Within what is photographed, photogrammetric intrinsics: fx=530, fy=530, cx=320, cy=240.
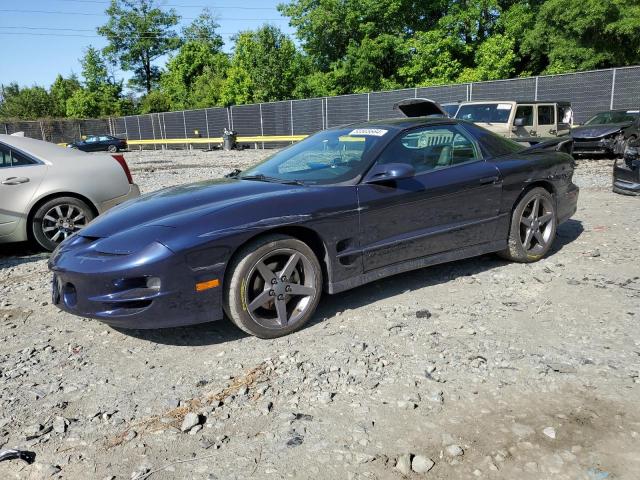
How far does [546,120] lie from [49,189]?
11.3 meters

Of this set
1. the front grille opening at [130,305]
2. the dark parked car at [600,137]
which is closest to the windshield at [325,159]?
the front grille opening at [130,305]

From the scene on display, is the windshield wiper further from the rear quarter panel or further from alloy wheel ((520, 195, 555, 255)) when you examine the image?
the rear quarter panel

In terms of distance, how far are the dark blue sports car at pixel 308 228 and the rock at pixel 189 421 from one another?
0.72 m

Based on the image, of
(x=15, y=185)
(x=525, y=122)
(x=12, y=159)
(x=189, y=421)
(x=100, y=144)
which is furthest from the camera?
(x=100, y=144)

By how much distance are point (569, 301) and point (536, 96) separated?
60.7ft

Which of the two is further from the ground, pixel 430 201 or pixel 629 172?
pixel 430 201

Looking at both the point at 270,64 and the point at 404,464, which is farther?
the point at 270,64

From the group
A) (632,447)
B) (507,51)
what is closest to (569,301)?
(632,447)

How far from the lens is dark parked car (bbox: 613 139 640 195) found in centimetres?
809

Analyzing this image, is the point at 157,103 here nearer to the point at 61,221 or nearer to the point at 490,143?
the point at 61,221

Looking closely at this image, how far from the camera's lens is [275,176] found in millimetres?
4281

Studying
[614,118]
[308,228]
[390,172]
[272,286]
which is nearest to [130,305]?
[272,286]

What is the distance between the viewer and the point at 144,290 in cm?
316

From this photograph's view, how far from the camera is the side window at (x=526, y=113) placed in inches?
472
